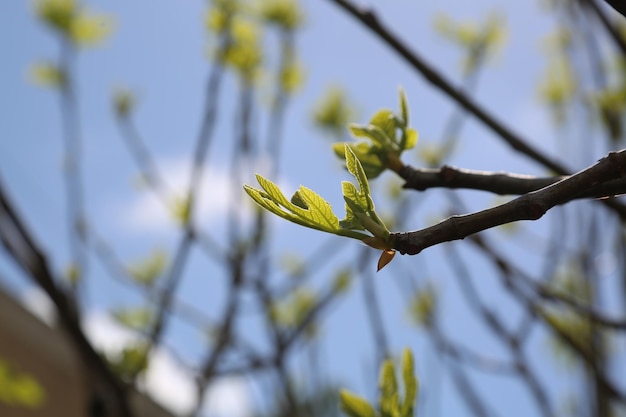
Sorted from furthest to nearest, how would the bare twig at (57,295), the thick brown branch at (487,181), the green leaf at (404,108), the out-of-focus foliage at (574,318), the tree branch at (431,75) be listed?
the out-of-focus foliage at (574,318), the bare twig at (57,295), the tree branch at (431,75), the green leaf at (404,108), the thick brown branch at (487,181)

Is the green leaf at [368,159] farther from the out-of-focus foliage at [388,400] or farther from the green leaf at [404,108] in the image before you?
the out-of-focus foliage at [388,400]

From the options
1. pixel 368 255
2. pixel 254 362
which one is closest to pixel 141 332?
pixel 254 362

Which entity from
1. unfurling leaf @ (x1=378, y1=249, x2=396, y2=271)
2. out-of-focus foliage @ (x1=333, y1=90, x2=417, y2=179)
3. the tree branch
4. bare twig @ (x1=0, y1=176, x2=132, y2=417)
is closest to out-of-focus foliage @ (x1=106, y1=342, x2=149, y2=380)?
bare twig @ (x1=0, y1=176, x2=132, y2=417)

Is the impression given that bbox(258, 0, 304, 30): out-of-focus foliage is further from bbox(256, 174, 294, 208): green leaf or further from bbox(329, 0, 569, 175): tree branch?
bbox(256, 174, 294, 208): green leaf

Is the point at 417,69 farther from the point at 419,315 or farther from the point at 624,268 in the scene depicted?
the point at 419,315

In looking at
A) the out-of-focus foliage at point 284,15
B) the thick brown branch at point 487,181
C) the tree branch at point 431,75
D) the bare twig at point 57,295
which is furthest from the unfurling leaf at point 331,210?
the out-of-focus foliage at point 284,15

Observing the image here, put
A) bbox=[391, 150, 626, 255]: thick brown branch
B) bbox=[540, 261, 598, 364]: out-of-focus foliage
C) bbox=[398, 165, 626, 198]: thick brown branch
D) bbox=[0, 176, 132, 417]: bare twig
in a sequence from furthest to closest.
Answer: bbox=[540, 261, 598, 364]: out-of-focus foliage, bbox=[0, 176, 132, 417]: bare twig, bbox=[398, 165, 626, 198]: thick brown branch, bbox=[391, 150, 626, 255]: thick brown branch
